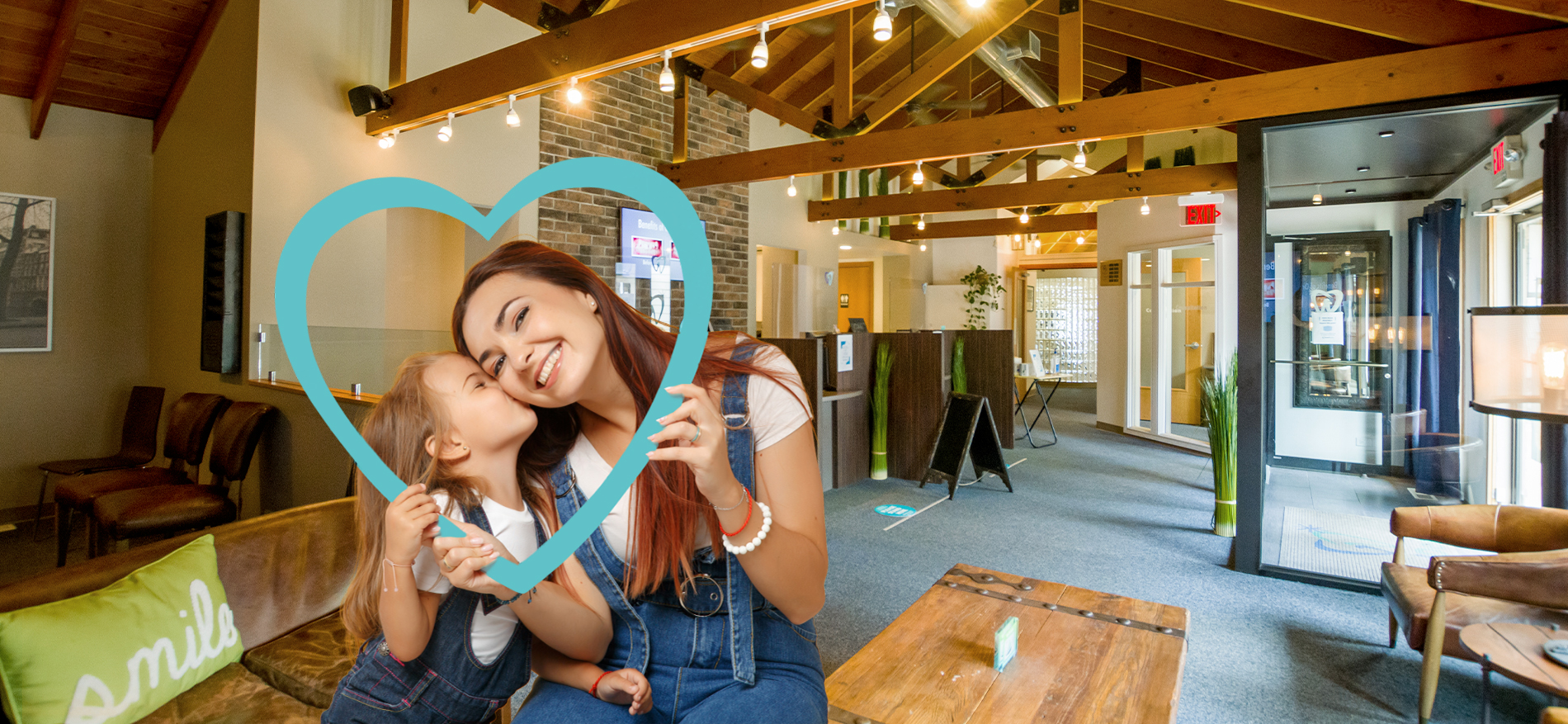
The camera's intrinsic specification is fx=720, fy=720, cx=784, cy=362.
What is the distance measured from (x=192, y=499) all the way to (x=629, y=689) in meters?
3.37

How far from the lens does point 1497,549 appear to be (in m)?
2.46

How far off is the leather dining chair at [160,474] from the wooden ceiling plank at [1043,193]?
605 centimetres

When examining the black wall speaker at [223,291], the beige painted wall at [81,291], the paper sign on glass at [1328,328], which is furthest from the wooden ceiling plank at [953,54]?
the beige painted wall at [81,291]

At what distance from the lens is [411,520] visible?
2.23ft

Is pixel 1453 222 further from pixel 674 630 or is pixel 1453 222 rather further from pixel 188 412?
pixel 188 412

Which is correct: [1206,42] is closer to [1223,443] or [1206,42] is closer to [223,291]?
[1223,443]

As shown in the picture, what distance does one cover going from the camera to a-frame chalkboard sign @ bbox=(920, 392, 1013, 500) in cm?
519

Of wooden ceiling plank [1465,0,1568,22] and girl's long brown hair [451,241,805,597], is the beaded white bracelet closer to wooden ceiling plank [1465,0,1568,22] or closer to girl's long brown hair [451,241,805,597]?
girl's long brown hair [451,241,805,597]

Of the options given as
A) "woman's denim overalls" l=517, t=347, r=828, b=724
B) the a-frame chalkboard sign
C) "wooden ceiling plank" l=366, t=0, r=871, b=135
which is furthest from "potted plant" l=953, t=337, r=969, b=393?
"woman's denim overalls" l=517, t=347, r=828, b=724

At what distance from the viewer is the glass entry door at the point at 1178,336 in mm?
7293

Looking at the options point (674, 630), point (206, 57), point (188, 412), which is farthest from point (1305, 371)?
point (206, 57)

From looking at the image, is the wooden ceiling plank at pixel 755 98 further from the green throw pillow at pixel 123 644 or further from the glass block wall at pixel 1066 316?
the glass block wall at pixel 1066 316

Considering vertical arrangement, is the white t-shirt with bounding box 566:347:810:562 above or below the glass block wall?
below

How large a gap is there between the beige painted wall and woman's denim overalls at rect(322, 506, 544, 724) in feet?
18.1
